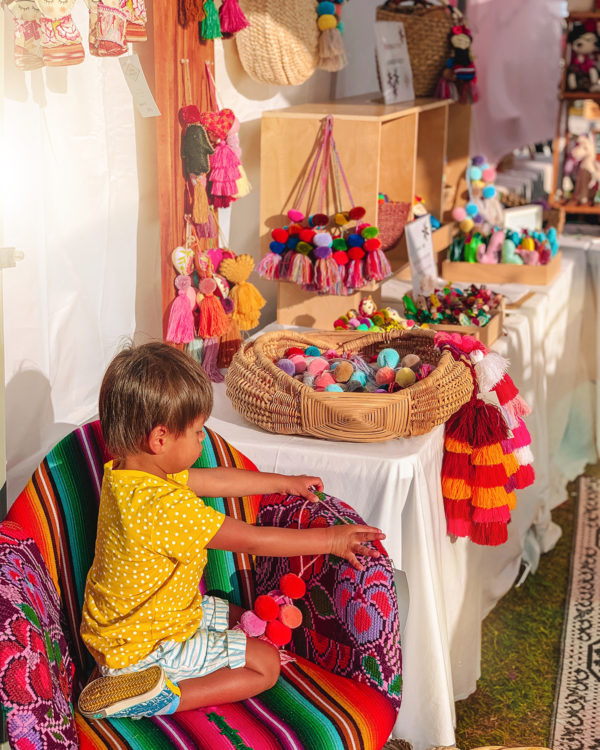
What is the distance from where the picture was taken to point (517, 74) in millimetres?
4027

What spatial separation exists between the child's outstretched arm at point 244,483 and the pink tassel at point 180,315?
0.53 meters

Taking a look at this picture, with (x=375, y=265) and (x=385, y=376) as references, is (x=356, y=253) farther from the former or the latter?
(x=385, y=376)

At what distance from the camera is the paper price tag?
1847 millimetres

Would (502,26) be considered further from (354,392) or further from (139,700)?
(139,700)

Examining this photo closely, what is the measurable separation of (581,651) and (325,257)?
1.23 m

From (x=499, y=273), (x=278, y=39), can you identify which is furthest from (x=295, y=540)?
(x=499, y=273)

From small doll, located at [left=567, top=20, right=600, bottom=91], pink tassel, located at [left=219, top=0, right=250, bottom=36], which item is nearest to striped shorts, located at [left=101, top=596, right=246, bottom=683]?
pink tassel, located at [left=219, top=0, right=250, bottom=36]

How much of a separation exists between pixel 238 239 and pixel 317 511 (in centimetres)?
124

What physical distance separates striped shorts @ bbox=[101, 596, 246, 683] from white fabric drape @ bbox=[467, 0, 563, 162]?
3.00 metres

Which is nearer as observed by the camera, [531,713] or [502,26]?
[531,713]

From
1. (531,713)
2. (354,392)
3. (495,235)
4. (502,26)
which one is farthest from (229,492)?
(502,26)

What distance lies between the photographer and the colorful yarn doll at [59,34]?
154 cm

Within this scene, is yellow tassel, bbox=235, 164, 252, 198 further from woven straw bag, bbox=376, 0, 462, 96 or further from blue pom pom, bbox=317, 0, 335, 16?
woven straw bag, bbox=376, 0, 462, 96

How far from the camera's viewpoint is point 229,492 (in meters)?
1.62
